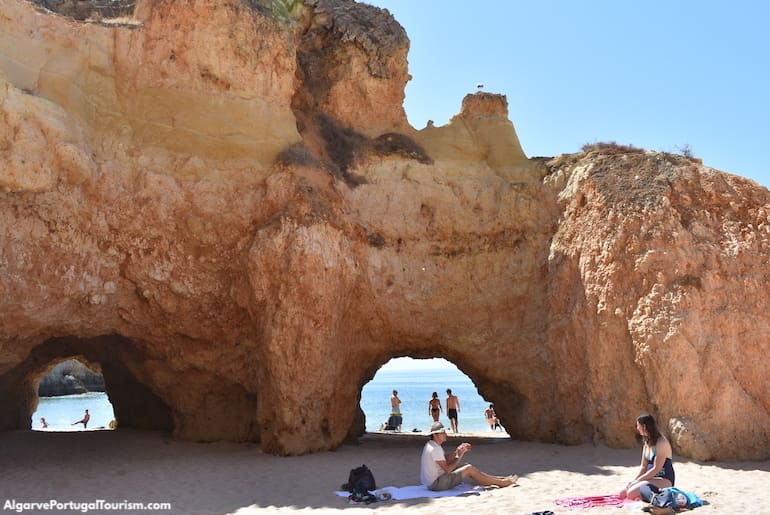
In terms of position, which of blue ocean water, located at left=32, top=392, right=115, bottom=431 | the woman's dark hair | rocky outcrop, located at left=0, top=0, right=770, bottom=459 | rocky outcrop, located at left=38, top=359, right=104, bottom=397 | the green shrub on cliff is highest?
the green shrub on cliff

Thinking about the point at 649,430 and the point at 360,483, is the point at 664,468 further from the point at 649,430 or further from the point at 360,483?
the point at 360,483

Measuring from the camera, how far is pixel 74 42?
1079 cm

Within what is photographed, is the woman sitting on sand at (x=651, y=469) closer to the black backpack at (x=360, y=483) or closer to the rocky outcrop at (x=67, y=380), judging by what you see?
the black backpack at (x=360, y=483)

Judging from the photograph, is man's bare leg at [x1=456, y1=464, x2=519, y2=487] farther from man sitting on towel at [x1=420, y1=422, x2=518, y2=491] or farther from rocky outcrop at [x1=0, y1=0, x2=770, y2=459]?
rocky outcrop at [x1=0, y1=0, x2=770, y2=459]

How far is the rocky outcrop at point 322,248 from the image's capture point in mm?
9844

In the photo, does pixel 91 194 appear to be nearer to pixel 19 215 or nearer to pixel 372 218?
pixel 19 215

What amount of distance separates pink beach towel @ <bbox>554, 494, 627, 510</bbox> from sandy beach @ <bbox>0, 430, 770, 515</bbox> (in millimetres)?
162

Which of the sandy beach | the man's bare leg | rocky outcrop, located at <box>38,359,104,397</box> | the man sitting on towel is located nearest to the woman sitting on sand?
the sandy beach

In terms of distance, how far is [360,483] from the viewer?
786cm

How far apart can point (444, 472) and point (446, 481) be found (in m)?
0.15

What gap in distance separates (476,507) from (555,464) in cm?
296

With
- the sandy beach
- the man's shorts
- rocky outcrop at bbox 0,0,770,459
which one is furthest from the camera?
rocky outcrop at bbox 0,0,770,459

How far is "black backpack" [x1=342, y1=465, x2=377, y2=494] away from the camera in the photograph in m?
7.78

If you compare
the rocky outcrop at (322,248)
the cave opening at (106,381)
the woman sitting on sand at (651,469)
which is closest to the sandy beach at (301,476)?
the woman sitting on sand at (651,469)
